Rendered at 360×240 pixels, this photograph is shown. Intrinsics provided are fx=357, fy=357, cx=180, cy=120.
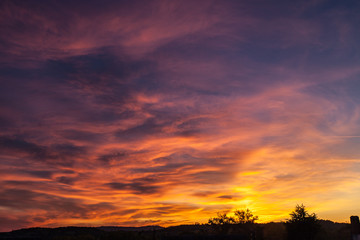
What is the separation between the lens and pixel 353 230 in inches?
1257

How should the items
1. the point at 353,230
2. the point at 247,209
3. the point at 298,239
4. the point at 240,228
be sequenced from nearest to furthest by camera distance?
the point at 353,230
the point at 298,239
the point at 240,228
the point at 247,209

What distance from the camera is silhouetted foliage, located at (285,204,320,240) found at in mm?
76631

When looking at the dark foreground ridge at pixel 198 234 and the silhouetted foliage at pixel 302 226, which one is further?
the silhouetted foliage at pixel 302 226

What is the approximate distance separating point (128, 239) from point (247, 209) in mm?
77293

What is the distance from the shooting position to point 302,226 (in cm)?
7738

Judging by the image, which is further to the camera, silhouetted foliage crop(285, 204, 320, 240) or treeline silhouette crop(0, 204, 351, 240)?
silhouetted foliage crop(285, 204, 320, 240)

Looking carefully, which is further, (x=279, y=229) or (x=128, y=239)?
(x=279, y=229)

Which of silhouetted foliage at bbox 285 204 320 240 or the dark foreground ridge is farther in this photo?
silhouetted foliage at bbox 285 204 320 240

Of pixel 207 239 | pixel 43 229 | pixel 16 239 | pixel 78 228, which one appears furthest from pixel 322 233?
pixel 43 229

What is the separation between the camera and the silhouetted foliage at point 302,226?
251 feet

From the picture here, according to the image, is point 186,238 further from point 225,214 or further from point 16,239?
point 225,214

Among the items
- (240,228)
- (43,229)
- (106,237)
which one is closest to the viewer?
(106,237)

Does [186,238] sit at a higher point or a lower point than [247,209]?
lower

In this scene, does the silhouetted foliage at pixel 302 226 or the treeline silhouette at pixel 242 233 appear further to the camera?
the silhouetted foliage at pixel 302 226
